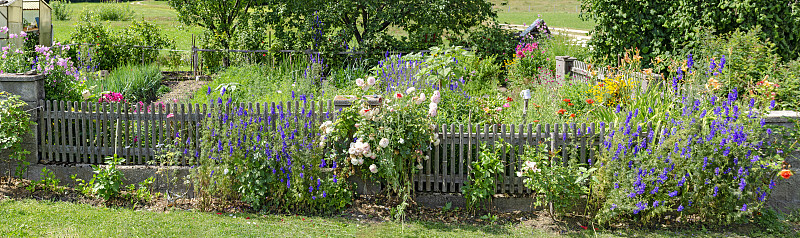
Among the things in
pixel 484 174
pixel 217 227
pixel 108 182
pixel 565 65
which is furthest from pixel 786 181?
pixel 108 182

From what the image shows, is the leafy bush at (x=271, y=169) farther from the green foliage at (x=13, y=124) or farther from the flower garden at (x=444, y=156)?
the green foliage at (x=13, y=124)

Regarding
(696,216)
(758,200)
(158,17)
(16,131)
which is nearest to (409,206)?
(696,216)

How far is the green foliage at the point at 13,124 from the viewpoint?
20.8 ft

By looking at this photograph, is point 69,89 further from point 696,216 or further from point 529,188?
point 696,216

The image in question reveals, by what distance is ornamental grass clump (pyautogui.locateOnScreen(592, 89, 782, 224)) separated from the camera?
541cm

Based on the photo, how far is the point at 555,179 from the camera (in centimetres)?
561

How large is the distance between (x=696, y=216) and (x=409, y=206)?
2492mm

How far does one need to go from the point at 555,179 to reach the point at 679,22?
484 centimetres

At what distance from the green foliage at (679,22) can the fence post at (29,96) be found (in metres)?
7.66

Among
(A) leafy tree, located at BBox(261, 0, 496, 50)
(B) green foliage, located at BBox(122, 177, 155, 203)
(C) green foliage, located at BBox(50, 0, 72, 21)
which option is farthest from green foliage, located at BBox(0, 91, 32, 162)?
(C) green foliage, located at BBox(50, 0, 72, 21)

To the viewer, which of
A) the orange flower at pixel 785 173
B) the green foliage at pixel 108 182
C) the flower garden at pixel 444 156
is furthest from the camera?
the green foliage at pixel 108 182

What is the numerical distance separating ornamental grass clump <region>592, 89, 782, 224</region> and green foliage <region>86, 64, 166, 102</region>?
23.3 ft

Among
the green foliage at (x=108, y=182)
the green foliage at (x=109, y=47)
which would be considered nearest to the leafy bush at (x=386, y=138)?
the green foliage at (x=108, y=182)

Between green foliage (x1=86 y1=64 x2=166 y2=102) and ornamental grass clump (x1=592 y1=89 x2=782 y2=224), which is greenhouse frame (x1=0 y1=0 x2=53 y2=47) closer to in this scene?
green foliage (x1=86 y1=64 x2=166 y2=102)
